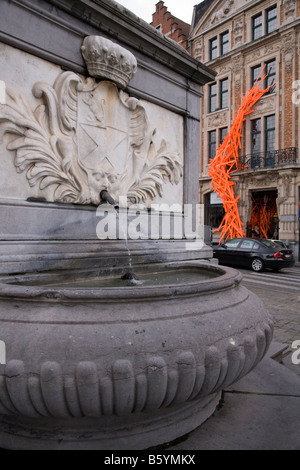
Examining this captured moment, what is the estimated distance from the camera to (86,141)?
2930 millimetres

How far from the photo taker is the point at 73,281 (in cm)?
256

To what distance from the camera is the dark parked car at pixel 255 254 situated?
1185 cm

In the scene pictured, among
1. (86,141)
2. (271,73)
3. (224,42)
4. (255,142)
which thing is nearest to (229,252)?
(86,141)

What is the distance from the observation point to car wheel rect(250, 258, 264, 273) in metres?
12.1

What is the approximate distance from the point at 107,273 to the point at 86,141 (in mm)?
1166

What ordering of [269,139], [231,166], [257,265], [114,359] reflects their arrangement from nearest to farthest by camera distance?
[114,359], [257,265], [231,166], [269,139]

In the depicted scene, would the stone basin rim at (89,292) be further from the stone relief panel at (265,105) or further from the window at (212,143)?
the window at (212,143)

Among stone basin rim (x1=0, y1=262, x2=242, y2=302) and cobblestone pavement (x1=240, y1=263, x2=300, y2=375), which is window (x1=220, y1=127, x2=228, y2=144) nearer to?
cobblestone pavement (x1=240, y1=263, x2=300, y2=375)

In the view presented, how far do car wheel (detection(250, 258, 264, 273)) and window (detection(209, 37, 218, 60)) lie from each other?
17954 millimetres

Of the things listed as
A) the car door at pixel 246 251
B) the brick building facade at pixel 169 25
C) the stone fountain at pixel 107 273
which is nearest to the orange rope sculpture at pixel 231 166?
the car door at pixel 246 251

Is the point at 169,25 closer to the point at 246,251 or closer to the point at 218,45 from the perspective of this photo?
the point at 218,45

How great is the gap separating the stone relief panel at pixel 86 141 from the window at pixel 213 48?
77.8 ft

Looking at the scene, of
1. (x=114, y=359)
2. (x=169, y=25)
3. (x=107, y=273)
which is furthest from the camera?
(x=169, y=25)

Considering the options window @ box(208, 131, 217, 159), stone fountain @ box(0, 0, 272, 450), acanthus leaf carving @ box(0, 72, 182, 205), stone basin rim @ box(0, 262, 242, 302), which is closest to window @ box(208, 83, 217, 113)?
window @ box(208, 131, 217, 159)
